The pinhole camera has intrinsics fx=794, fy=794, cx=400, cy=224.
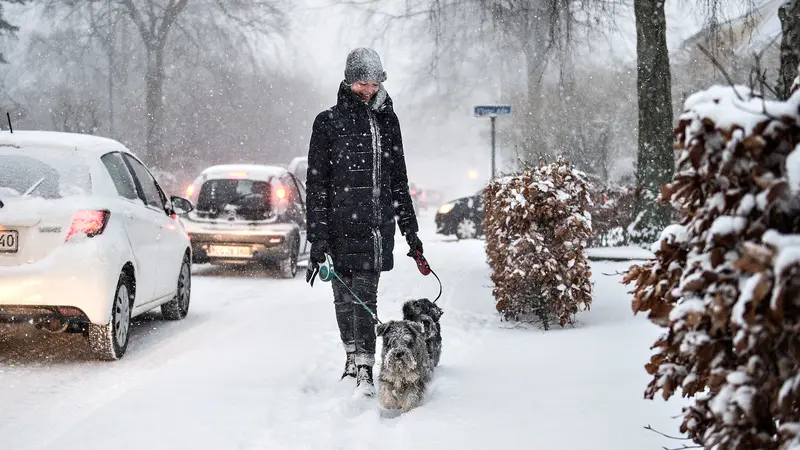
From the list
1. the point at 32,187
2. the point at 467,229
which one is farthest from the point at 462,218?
the point at 32,187

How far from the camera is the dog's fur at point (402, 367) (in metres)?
4.66

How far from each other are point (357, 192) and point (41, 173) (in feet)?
8.37

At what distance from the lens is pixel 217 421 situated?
4461 millimetres

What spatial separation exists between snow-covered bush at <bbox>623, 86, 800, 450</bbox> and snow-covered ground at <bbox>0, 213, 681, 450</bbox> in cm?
179

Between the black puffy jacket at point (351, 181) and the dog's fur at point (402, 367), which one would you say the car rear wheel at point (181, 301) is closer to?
the black puffy jacket at point (351, 181)

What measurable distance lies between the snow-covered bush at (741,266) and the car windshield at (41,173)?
15.9 feet

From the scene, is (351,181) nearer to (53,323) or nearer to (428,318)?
(428,318)

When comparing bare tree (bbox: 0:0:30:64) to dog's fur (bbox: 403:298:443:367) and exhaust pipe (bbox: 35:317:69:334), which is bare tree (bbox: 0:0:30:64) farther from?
dog's fur (bbox: 403:298:443:367)

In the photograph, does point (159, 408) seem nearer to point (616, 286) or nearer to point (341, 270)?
point (341, 270)

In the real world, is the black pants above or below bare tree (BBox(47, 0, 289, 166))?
below

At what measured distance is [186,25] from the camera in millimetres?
33344

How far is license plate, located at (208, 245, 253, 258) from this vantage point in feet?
40.1

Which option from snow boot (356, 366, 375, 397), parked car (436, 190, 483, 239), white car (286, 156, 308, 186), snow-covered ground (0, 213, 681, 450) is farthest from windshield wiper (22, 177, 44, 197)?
parked car (436, 190, 483, 239)

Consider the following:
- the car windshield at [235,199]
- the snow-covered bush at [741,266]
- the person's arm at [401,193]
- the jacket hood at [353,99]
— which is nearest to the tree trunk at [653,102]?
the car windshield at [235,199]
